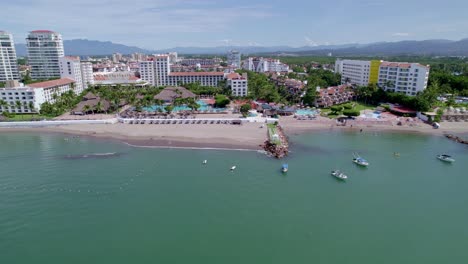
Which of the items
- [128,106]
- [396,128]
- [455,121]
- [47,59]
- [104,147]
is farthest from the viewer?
[47,59]

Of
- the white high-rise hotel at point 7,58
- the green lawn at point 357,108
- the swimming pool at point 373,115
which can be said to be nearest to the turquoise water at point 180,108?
the green lawn at point 357,108

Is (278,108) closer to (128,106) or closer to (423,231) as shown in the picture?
(128,106)

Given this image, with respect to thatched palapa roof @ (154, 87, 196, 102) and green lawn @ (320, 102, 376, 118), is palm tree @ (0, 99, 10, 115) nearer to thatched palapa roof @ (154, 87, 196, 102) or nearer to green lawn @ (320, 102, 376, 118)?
thatched palapa roof @ (154, 87, 196, 102)

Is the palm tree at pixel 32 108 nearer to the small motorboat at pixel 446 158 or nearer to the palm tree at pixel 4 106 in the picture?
the palm tree at pixel 4 106

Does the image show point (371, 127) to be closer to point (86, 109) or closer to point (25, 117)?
point (86, 109)

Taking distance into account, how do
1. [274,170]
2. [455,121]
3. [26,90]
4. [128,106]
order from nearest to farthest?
[274,170] < [455,121] < [26,90] < [128,106]

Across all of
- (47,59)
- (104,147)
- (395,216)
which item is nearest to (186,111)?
(104,147)

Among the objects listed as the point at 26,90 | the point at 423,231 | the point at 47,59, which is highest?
the point at 47,59

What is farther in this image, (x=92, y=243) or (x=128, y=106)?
(x=128, y=106)
